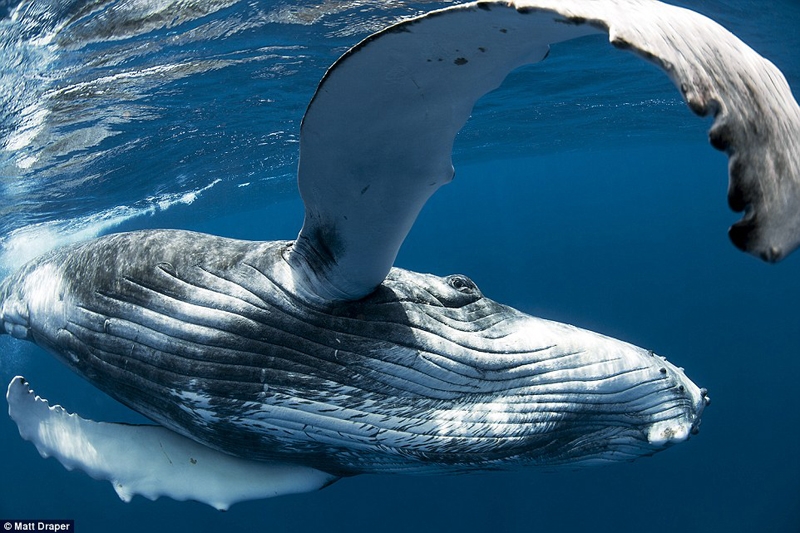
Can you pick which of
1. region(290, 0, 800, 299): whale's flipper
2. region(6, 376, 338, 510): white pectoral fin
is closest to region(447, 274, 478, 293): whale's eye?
region(290, 0, 800, 299): whale's flipper

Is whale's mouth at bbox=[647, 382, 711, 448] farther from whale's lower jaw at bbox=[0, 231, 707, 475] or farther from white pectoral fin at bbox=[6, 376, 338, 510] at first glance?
white pectoral fin at bbox=[6, 376, 338, 510]

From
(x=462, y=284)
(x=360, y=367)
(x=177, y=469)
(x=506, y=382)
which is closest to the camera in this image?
(x=360, y=367)

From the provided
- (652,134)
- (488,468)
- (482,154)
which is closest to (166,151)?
(488,468)

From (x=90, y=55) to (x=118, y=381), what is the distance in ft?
23.2

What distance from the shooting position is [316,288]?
113 inches

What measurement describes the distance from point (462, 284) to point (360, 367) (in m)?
0.82

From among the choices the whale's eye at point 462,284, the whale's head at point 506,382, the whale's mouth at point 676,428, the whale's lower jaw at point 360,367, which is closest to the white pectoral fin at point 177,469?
the whale's lower jaw at point 360,367

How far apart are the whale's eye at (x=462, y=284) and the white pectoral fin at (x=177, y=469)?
1680 millimetres

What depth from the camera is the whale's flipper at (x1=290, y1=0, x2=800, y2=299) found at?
1.16 m

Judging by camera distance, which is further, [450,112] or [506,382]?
[506,382]

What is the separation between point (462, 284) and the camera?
327cm

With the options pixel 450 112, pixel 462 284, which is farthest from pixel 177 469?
pixel 450 112

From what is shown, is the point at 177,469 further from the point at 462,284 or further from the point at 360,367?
the point at 462,284

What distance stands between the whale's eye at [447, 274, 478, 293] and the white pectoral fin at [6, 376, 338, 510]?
1.68 metres
